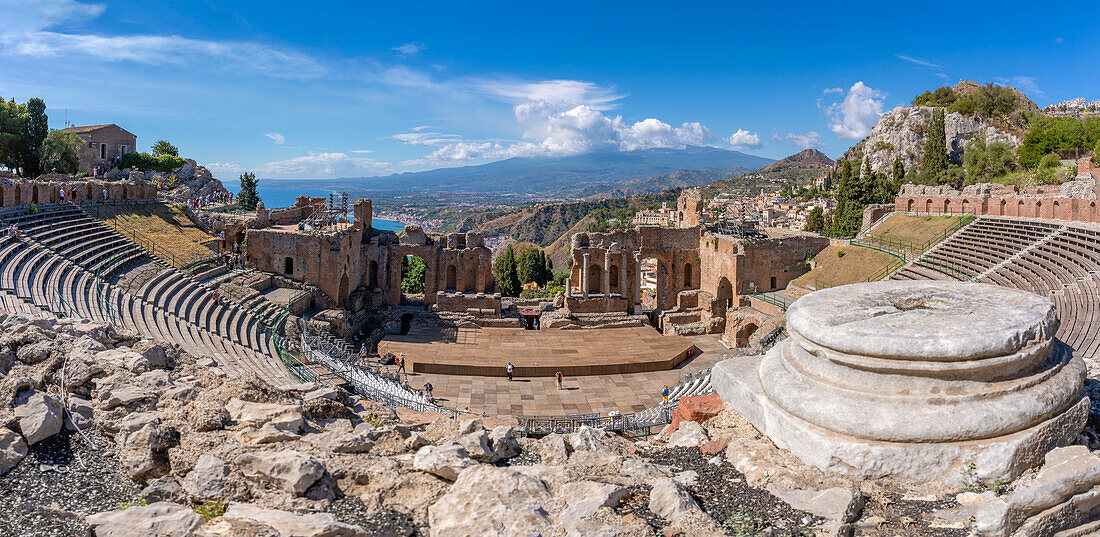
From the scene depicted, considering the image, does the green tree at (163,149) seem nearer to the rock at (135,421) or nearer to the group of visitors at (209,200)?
the group of visitors at (209,200)

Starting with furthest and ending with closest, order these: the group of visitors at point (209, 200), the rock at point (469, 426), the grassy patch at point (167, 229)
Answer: the group of visitors at point (209, 200) → the grassy patch at point (167, 229) → the rock at point (469, 426)

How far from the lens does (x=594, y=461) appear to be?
6.34 metres

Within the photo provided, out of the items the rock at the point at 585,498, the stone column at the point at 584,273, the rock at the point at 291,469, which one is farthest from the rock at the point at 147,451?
the stone column at the point at 584,273

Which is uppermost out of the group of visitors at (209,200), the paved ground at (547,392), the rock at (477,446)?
the group of visitors at (209,200)

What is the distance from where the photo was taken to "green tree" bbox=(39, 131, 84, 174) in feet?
136

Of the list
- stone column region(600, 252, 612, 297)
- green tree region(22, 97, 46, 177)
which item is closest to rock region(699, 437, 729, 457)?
stone column region(600, 252, 612, 297)

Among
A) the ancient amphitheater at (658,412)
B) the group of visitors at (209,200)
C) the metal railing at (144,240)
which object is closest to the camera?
the ancient amphitheater at (658,412)

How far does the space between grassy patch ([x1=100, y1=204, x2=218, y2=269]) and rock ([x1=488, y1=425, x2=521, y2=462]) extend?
2360cm

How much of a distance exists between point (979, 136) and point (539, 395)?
67.3 m

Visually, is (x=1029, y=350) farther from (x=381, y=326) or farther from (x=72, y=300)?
(x=381, y=326)

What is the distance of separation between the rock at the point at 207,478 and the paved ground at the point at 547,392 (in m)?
14.7

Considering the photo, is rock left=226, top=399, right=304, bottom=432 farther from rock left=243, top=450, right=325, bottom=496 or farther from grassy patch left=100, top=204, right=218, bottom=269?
grassy patch left=100, top=204, right=218, bottom=269

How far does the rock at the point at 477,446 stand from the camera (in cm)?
652

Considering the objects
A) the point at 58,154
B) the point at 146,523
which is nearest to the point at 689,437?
the point at 146,523
